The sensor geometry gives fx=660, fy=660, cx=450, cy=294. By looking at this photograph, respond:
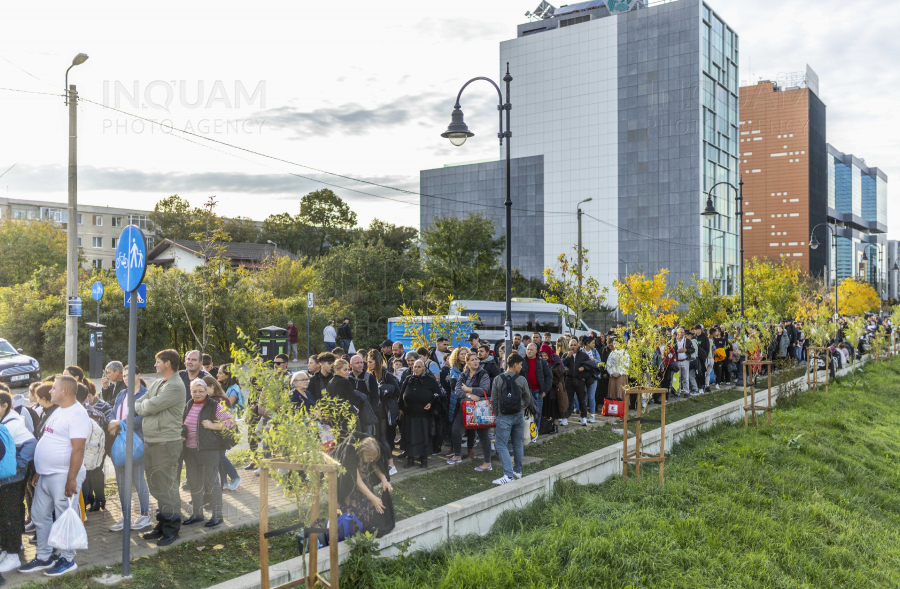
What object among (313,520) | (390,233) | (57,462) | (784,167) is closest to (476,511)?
(313,520)

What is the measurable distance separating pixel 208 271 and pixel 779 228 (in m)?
134

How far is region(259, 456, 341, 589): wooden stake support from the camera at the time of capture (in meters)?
4.96

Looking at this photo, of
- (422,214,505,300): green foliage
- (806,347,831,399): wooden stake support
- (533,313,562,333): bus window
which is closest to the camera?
(806,347,831,399): wooden stake support

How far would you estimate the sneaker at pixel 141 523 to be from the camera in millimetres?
6973

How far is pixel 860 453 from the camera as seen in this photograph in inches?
532

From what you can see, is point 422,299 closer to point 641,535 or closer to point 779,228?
point 641,535

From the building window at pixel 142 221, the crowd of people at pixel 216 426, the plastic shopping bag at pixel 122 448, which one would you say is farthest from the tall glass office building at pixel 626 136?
the plastic shopping bag at pixel 122 448

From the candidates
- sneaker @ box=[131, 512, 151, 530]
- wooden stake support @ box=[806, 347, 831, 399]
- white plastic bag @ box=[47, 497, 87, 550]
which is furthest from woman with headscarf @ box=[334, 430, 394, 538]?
wooden stake support @ box=[806, 347, 831, 399]

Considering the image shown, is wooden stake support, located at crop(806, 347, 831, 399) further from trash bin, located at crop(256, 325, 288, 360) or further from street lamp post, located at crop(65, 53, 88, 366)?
street lamp post, located at crop(65, 53, 88, 366)

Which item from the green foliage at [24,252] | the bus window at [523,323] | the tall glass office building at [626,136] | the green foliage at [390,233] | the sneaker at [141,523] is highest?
the tall glass office building at [626,136]

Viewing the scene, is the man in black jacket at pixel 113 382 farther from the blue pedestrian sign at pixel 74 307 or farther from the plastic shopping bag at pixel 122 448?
the blue pedestrian sign at pixel 74 307

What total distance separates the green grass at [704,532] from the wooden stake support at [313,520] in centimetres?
47

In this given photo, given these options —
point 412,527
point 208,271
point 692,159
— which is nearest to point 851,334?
point 208,271

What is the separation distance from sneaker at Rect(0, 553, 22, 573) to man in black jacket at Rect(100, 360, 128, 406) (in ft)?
7.53
